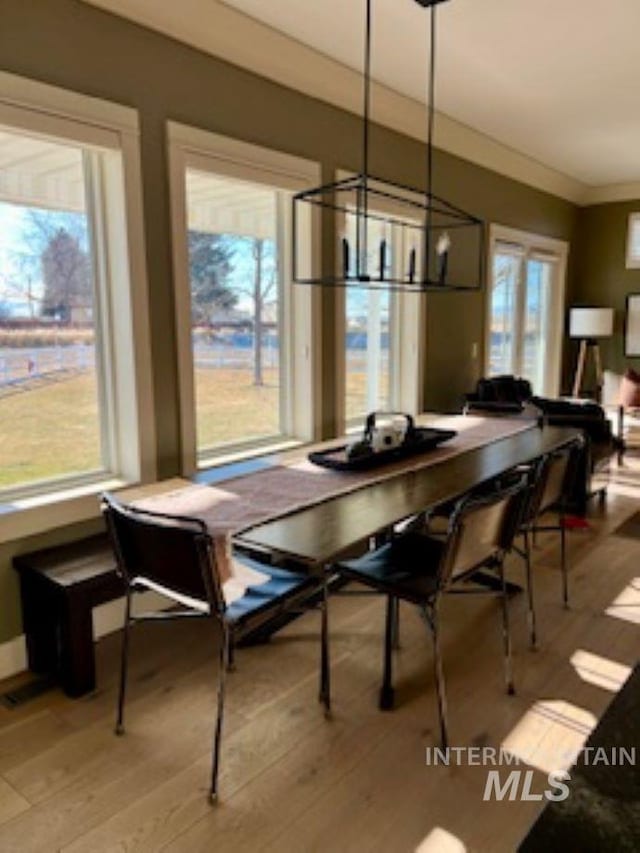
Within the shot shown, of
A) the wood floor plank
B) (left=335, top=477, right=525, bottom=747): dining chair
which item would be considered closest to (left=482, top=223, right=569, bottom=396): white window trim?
(left=335, top=477, right=525, bottom=747): dining chair

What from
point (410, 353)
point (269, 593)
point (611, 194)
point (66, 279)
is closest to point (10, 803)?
point (269, 593)

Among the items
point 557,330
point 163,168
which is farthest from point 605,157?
point 163,168

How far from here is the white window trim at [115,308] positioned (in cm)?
233

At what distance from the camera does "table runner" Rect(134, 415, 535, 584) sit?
203 centimetres

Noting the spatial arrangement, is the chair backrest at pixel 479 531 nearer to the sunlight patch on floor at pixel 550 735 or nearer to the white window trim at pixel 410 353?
the sunlight patch on floor at pixel 550 735

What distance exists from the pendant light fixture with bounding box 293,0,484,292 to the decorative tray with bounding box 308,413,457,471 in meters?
0.71

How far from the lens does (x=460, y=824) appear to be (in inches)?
68.5

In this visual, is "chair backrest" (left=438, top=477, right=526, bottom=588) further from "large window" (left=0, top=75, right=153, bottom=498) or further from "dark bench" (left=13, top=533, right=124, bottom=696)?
A: "large window" (left=0, top=75, right=153, bottom=498)

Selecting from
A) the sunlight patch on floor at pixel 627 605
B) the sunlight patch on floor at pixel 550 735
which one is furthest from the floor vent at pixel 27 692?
the sunlight patch on floor at pixel 627 605

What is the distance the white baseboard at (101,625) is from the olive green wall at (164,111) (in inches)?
2.5

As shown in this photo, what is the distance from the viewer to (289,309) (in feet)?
12.1

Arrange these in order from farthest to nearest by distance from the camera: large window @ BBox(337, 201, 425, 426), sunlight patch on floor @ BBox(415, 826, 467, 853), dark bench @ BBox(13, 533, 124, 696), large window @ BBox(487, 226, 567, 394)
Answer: large window @ BBox(487, 226, 567, 394)
large window @ BBox(337, 201, 425, 426)
dark bench @ BBox(13, 533, 124, 696)
sunlight patch on floor @ BBox(415, 826, 467, 853)

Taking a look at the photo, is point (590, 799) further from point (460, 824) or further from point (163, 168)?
point (163, 168)

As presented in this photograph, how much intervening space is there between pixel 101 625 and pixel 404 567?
1393 mm
